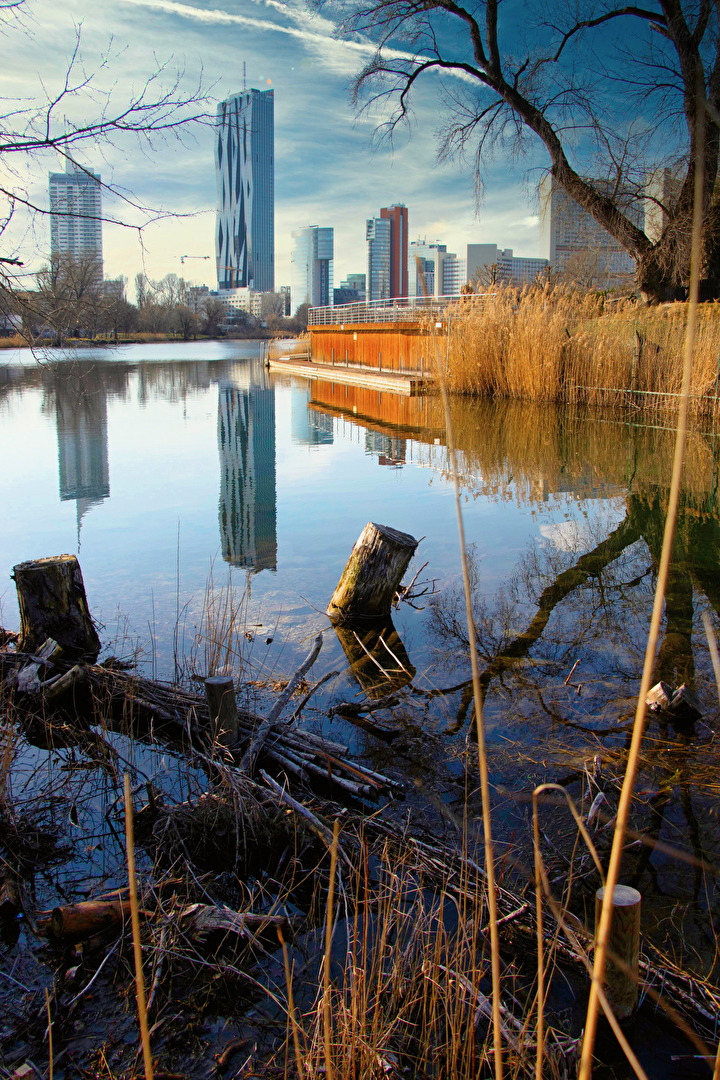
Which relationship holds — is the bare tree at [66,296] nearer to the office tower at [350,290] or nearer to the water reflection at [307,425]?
the water reflection at [307,425]

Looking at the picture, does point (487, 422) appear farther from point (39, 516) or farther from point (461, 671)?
point (461, 671)

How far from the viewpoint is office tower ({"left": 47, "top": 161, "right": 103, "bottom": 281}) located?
3671 millimetres

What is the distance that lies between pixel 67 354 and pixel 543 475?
5467 millimetres

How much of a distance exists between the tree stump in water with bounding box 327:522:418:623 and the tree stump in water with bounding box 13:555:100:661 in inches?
56.5

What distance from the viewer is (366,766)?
299 cm

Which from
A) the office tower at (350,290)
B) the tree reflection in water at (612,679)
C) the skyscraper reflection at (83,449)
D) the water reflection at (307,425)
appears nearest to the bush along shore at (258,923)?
the tree reflection in water at (612,679)

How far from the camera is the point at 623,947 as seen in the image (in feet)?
5.48

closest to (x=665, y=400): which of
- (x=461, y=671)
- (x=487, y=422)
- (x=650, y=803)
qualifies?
(x=487, y=422)

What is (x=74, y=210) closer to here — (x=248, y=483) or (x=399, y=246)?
(x=248, y=483)

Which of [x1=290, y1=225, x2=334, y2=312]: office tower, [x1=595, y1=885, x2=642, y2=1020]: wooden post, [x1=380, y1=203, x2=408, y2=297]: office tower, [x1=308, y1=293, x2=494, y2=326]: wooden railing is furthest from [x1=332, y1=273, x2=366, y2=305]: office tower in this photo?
[x1=595, y1=885, x2=642, y2=1020]: wooden post

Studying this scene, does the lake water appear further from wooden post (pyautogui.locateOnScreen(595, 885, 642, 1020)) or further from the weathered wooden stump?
wooden post (pyautogui.locateOnScreen(595, 885, 642, 1020))

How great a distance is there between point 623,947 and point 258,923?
96cm

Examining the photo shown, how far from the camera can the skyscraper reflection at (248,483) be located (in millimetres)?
6059

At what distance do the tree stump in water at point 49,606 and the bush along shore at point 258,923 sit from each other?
63cm
